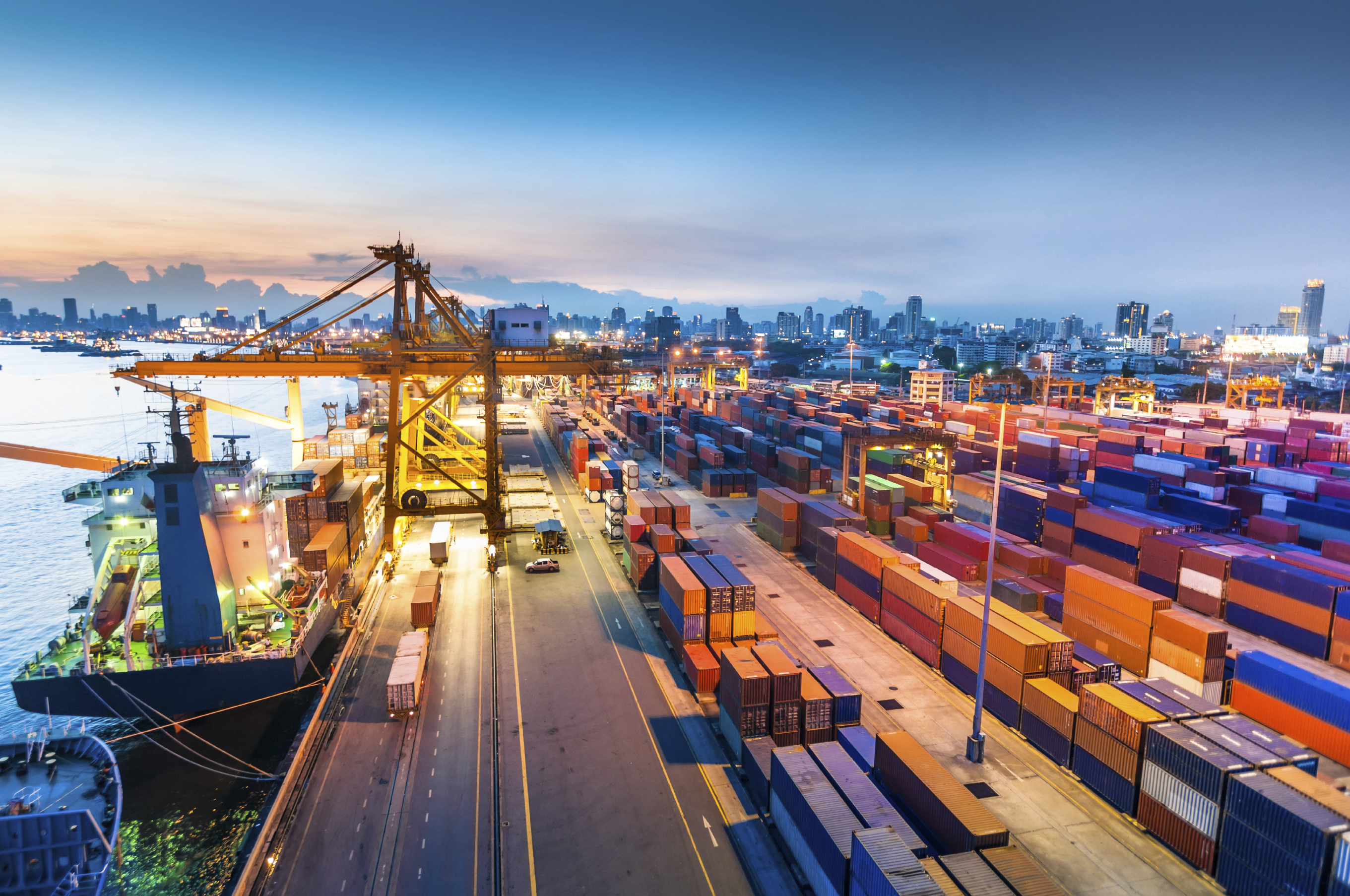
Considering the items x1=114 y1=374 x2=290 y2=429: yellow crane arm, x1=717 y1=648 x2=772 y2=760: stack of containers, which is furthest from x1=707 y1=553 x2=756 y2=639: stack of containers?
x1=114 y1=374 x2=290 y2=429: yellow crane arm

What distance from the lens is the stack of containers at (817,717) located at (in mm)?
19297

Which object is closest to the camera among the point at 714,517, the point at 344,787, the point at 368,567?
the point at 344,787

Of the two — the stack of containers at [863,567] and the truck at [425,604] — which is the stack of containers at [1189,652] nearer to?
the stack of containers at [863,567]

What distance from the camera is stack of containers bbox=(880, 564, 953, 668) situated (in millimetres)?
25078

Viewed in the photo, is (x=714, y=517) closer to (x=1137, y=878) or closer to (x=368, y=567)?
(x=368, y=567)

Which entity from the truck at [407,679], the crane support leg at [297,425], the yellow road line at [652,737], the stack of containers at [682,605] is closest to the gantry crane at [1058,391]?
the yellow road line at [652,737]

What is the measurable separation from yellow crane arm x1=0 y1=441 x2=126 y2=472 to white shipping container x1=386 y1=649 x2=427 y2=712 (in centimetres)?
2766

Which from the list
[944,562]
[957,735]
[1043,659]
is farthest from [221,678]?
[944,562]

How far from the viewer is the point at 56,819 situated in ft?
50.8

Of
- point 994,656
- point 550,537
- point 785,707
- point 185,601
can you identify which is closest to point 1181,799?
point 994,656

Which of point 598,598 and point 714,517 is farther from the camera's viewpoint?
point 714,517

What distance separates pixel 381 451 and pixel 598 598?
27.1m

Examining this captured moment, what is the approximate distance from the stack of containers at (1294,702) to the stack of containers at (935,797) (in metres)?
13.3

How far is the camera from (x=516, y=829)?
17031 millimetres
